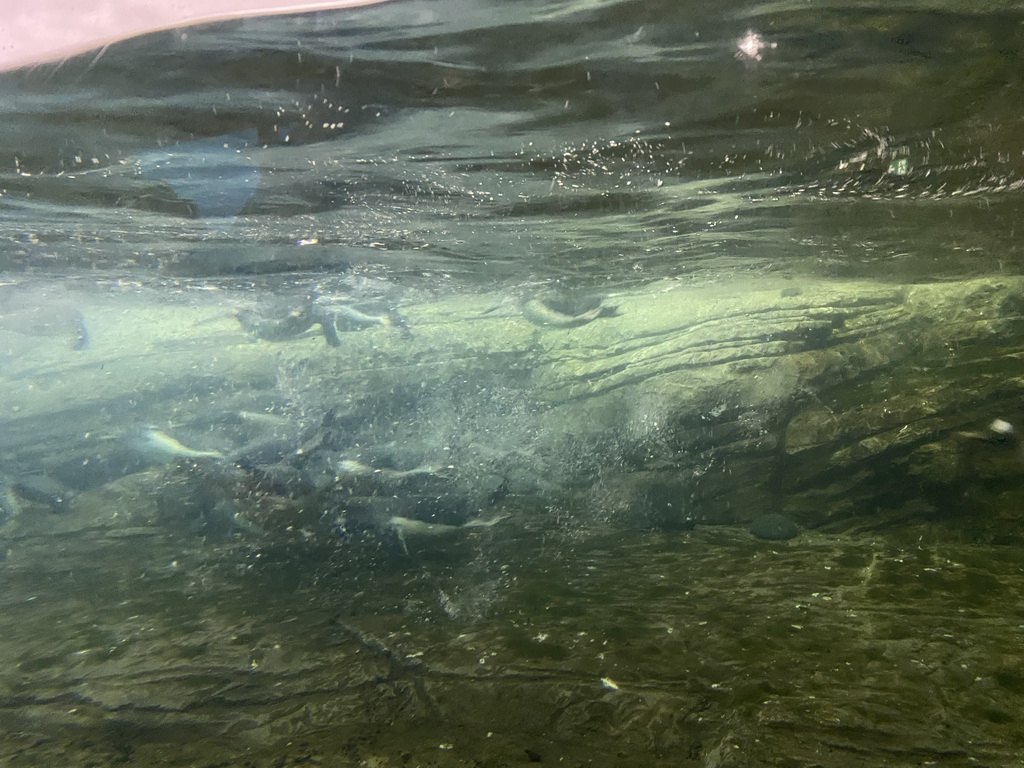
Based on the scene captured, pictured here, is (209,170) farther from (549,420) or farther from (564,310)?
(564,310)

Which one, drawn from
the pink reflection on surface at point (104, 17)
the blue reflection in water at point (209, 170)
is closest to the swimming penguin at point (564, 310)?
the blue reflection in water at point (209, 170)

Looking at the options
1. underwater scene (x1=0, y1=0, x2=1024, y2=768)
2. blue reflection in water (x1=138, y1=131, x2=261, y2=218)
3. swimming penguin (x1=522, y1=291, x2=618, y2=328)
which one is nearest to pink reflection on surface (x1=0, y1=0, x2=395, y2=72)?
underwater scene (x1=0, y1=0, x2=1024, y2=768)

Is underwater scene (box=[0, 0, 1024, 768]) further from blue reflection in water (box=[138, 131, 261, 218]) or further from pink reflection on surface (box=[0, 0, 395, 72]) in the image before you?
pink reflection on surface (box=[0, 0, 395, 72])

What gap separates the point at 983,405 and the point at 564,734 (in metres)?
13.0

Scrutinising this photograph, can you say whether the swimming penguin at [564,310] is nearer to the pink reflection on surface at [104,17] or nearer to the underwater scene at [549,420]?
the underwater scene at [549,420]

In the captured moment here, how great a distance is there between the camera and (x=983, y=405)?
1312 centimetres

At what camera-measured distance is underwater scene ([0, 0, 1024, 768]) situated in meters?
5.85

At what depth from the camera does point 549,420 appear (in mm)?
18750

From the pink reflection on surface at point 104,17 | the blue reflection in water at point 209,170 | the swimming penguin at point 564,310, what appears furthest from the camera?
the swimming penguin at point 564,310

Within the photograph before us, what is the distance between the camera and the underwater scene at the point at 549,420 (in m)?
5.85

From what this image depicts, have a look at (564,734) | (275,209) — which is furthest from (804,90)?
(275,209)

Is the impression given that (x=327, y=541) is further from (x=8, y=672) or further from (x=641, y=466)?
(x=641, y=466)

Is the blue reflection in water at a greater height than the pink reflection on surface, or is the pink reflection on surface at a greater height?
the pink reflection on surface

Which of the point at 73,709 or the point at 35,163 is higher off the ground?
the point at 35,163
